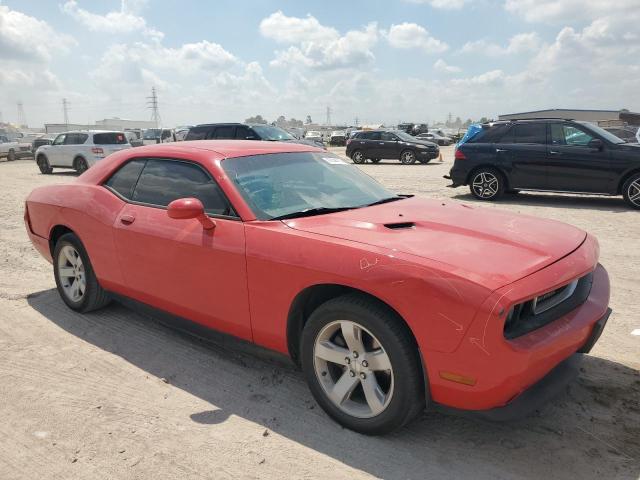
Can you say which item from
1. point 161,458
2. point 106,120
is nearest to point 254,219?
point 161,458

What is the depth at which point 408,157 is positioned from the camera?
74.1 feet

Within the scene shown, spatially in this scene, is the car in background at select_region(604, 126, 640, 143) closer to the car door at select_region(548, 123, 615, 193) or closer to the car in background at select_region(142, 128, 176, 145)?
the car door at select_region(548, 123, 615, 193)

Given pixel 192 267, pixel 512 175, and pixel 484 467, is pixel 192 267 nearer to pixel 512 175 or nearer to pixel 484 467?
pixel 484 467

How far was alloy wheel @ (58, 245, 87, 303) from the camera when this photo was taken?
4.48 meters

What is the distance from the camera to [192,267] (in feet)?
10.9

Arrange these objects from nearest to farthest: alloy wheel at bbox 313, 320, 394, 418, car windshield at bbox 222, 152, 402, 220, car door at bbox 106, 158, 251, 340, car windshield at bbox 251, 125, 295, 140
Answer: alloy wheel at bbox 313, 320, 394, 418 < car door at bbox 106, 158, 251, 340 < car windshield at bbox 222, 152, 402, 220 < car windshield at bbox 251, 125, 295, 140

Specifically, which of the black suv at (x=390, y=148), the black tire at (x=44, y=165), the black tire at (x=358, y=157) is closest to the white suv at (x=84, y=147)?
the black tire at (x=44, y=165)

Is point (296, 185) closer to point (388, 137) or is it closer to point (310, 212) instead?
point (310, 212)

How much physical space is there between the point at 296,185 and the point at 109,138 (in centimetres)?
1686

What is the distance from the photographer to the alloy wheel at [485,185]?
10703 mm

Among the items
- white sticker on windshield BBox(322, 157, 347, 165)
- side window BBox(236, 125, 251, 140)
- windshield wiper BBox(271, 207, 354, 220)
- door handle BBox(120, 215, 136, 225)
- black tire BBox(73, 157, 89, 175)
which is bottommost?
black tire BBox(73, 157, 89, 175)

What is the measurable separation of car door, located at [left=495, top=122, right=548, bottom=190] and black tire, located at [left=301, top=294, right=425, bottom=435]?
8.77 metres

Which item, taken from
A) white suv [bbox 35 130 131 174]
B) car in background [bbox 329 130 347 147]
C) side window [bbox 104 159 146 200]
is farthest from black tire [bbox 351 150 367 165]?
car in background [bbox 329 130 347 147]

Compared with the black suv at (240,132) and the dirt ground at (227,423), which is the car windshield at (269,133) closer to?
the black suv at (240,132)
